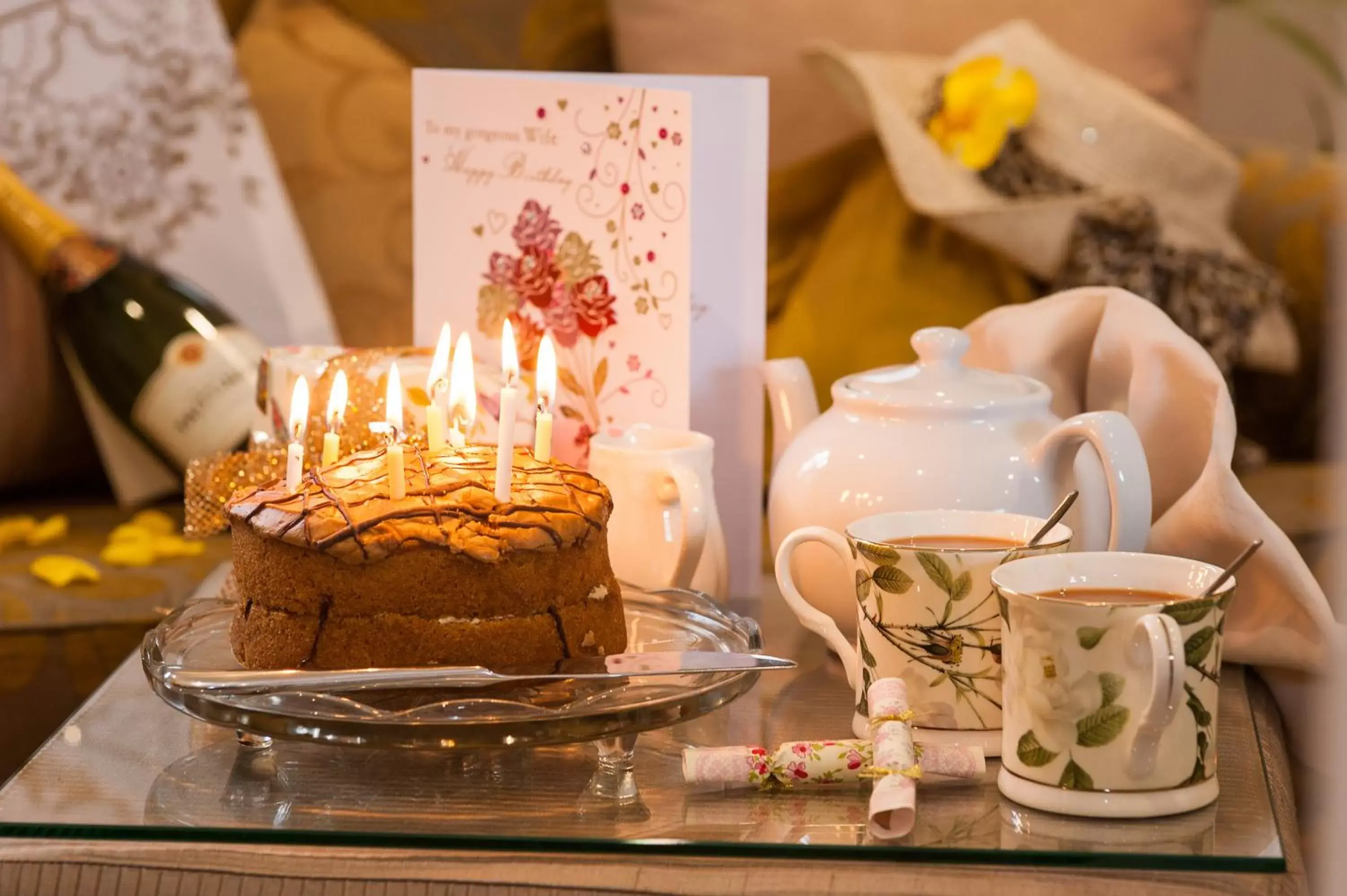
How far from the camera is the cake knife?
2.21ft

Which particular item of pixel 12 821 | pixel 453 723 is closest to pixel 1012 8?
pixel 453 723

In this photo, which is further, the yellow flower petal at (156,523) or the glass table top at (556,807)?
the yellow flower petal at (156,523)

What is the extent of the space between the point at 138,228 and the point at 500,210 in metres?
0.76

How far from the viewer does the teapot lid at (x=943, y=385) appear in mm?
837

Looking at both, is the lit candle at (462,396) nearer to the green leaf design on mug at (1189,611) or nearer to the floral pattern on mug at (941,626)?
the floral pattern on mug at (941,626)

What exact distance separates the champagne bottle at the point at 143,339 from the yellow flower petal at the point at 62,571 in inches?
6.9

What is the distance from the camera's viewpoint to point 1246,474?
56.6 inches

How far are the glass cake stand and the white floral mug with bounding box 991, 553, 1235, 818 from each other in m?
0.14

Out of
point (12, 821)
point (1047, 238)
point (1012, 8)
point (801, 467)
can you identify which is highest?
point (1012, 8)

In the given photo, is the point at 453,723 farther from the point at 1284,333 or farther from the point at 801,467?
the point at 1284,333

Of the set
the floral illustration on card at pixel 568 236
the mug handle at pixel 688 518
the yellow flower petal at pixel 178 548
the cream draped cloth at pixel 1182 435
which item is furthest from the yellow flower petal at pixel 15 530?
the cream draped cloth at pixel 1182 435

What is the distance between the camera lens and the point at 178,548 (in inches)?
51.7

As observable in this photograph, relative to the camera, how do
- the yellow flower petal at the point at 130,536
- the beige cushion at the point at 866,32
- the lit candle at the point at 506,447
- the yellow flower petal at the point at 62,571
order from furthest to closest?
the beige cushion at the point at 866,32
the yellow flower petal at the point at 130,536
the yellow flower petal at the point at 62,571
the lit candle at the point at 506,447

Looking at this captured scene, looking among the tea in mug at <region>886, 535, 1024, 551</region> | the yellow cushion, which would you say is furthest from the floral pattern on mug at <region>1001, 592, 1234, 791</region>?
the yellow cushion
